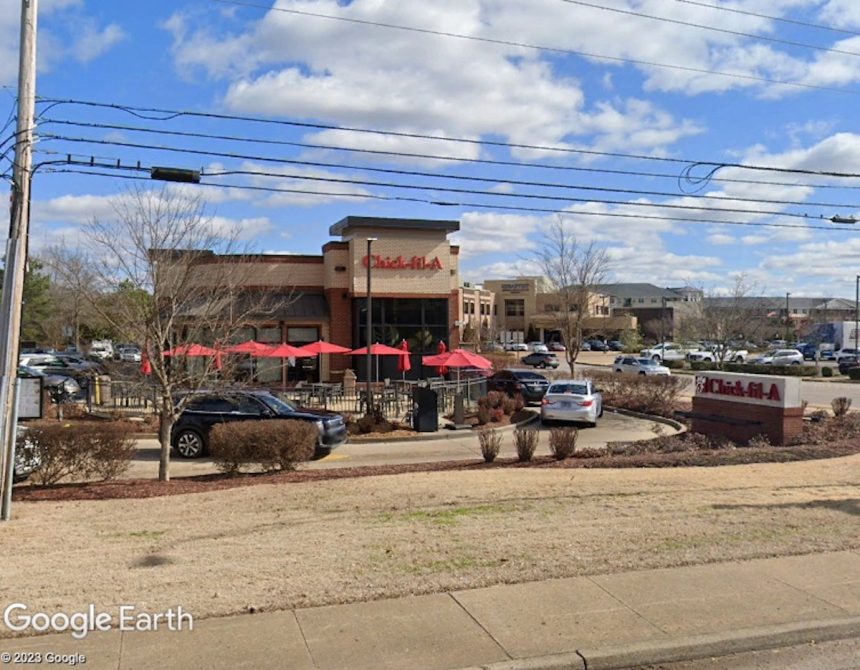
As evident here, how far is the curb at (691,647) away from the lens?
190 inches

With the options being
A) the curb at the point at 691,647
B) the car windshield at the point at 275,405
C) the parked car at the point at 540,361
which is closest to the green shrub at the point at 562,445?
the car windshield at the point at 275,405

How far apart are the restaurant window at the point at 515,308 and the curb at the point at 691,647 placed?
97.1m

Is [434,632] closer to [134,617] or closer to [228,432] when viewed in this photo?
[134,617]

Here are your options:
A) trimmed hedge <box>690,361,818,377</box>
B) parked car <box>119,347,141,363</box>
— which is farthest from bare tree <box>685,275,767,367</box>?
parked car <box>119,347,141,363</box>

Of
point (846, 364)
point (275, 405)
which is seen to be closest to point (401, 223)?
point (275, 405)

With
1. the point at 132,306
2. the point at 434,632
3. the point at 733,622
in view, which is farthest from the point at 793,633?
the point at 132,306

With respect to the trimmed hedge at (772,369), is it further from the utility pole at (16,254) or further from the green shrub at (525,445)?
the utility pole at (16,254)

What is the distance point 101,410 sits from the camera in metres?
24.2

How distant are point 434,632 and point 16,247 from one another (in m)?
7.24

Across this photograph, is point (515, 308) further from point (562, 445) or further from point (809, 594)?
point (809, 594)

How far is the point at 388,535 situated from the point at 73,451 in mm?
5894

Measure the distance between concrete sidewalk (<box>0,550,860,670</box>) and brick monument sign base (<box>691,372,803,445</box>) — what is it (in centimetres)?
1158

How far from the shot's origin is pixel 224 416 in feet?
54.3

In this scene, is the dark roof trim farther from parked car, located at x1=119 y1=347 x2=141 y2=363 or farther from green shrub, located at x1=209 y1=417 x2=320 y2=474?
green shrub, located at x1=209 y1=417 x2=320 y2=474
